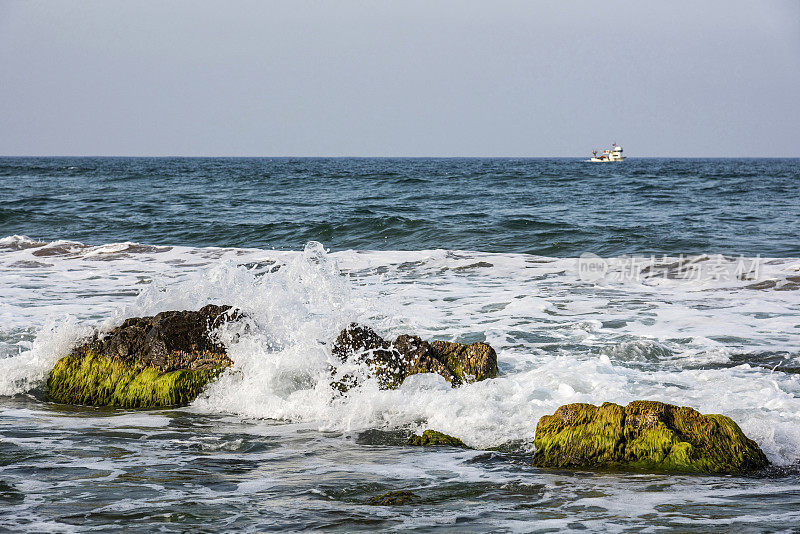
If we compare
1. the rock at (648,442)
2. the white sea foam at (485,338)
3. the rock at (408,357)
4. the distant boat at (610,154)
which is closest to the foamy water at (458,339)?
the white sea foam at (485,338)

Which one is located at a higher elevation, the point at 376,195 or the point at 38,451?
the point at 376,195

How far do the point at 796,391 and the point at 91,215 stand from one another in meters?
20.2

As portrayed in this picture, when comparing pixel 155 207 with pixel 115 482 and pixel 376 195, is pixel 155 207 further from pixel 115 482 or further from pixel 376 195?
pixel 115 482

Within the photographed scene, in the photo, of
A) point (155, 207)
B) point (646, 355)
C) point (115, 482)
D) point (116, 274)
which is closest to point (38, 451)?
point (115, 482)

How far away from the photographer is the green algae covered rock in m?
5.57

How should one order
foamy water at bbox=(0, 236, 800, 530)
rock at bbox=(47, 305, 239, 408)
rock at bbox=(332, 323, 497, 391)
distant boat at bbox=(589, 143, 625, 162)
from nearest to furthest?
foamy water at bbox=(0, 236, 800, 530) < rock at bbox=(332, 323, 497, 391) < rock at bbox=(47, 305, 239, 408) < distant boat at bbox=(589, 143, 625, 162)

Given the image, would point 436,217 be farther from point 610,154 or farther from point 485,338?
point 610,154

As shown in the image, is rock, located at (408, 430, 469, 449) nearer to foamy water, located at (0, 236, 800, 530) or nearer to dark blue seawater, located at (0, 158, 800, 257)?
foamy water, located at (0, 236, 800, 530)

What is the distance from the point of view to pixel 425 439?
15.2 feet

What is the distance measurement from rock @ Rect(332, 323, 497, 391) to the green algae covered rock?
101cm

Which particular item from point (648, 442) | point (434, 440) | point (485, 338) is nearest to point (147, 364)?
point (434, 440)

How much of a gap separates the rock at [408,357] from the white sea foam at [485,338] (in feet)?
0.42

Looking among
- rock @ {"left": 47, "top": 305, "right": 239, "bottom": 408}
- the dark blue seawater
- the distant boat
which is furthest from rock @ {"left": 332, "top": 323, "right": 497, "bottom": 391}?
the distant boat

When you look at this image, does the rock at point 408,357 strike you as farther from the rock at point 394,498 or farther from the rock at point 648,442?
the rock at point 394,498
